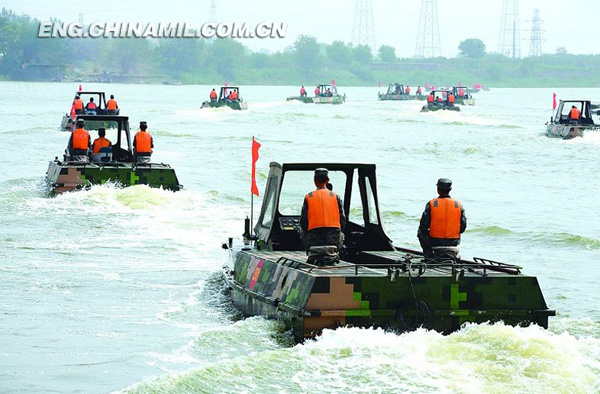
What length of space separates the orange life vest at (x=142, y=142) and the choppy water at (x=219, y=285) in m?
0.98

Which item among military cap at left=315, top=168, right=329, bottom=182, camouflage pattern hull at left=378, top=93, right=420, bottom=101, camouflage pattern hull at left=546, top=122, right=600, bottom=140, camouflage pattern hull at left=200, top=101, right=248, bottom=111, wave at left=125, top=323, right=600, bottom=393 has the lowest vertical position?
camouflage pattern hull at left=378, top=93, right=420, bottom=101

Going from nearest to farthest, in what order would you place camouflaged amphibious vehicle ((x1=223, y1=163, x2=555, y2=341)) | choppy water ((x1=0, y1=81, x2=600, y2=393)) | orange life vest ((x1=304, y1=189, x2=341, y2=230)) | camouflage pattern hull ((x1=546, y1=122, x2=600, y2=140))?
choppy water ((x1=0, y1=81, x2=600, y2=393)) < camouflaged amphibious vehicle ((x1=223, y1=163, x2=555, y2=341)) < orange life vest ((x1=304, y1=189, x2=341, y2=230)) < camouflage pattern hull ((x1=546, y1=122, x2=600, y2=140))

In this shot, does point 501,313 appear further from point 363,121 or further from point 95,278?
point 363,121

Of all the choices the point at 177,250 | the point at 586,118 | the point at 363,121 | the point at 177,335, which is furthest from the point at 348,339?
the point at 363,121

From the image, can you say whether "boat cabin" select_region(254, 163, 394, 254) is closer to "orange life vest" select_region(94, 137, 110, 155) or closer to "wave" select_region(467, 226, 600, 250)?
"wave" select_region(467, 226, 600, 250)

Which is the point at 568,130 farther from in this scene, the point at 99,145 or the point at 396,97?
the point at 396,97

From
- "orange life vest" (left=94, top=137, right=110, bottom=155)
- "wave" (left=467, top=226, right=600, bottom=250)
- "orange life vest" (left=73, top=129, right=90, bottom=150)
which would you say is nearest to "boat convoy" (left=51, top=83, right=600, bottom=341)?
"wave" (left=467, top=226, right=600, bottom=250)

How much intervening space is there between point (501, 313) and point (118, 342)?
408 cm

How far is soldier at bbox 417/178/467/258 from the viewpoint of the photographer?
13.1 meters

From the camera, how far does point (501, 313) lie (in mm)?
12492

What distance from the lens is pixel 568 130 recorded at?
2068 inches

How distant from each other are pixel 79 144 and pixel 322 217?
50.4 ft

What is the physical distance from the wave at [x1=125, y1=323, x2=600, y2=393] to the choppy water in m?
0.02

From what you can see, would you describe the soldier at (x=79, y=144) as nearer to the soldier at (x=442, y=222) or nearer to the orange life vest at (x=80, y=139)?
the orange life vest at (x=80, y=139)
